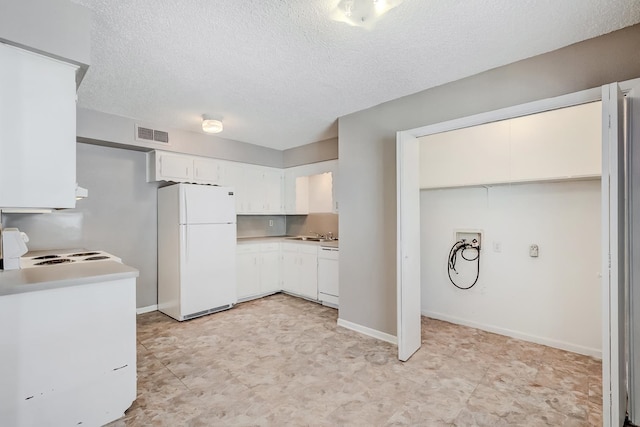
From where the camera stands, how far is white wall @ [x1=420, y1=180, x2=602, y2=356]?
108 inches

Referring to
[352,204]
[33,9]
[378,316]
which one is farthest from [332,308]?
[33,9]

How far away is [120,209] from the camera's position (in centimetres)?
388

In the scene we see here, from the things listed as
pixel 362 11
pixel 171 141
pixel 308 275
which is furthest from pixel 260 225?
pixel 362 11

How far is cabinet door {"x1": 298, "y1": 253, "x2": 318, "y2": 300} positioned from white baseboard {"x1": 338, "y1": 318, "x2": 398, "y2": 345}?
949 mm

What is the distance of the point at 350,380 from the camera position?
236 cm

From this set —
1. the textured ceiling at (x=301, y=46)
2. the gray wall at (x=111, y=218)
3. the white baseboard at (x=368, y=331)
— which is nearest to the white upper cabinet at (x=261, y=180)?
the gray wall at (x=111, y=218)

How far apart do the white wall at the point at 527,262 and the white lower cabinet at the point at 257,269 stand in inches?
96.3

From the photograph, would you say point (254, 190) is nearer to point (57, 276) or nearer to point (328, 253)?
point (328, 253)

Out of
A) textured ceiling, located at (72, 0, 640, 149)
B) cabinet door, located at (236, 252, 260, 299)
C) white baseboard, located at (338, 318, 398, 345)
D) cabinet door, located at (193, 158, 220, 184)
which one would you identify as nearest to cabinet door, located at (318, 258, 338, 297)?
white baseboard, located at (338, 318, 398, 345)

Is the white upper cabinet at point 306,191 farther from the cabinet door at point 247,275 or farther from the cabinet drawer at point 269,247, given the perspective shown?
the cabinet door at point 247,275

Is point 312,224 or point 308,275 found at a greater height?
point 312,224

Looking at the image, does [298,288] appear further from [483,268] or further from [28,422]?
[28,422]

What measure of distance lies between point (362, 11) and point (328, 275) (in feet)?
10.7

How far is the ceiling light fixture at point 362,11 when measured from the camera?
5.23 feet
